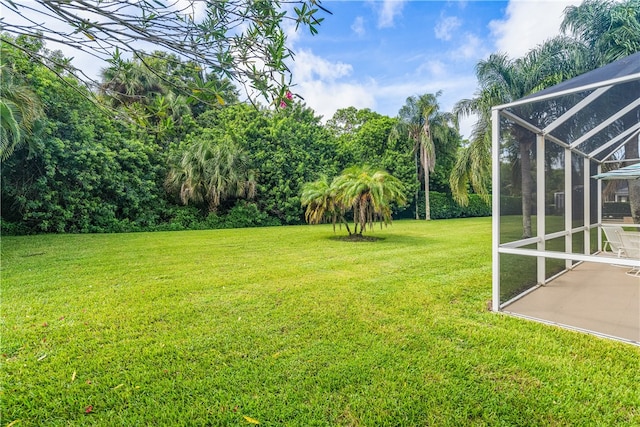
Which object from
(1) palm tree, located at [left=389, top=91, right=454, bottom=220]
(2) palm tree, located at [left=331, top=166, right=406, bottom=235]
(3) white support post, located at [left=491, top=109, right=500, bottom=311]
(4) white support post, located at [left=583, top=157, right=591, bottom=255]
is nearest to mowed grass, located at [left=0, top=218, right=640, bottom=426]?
(3) white support post, located at [left=491, top=109, right=500, bottom=311]

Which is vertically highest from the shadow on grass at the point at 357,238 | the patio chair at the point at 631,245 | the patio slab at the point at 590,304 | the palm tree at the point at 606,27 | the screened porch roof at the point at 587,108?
the palm tree at the point at 606,27

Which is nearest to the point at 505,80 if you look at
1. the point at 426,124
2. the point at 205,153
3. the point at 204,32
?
the point at 426,124

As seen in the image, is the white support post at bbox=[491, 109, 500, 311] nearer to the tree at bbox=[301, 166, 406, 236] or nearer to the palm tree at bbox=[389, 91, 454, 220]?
the tree at bbox=[301, 166, 406, 236]

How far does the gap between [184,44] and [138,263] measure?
665 cm

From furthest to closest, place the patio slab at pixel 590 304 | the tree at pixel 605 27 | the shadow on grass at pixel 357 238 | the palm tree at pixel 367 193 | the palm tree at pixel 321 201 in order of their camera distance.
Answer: the shadow on grass at pixel 357 238, the palm tree at pixel 321 201, the tree at pixel 605 27, the palm tree at pixel 367 193, the patio slab at pixel 590 304

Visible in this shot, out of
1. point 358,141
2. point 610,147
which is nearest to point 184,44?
point 610,147

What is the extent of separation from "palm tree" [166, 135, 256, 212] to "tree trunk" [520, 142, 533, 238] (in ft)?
44.3

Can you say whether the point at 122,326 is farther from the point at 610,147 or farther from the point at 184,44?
the point at 610,147

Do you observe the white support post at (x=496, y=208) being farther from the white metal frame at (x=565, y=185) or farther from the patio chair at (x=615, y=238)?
the patio chair at (x=615, y=238)

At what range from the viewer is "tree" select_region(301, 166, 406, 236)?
388 inches

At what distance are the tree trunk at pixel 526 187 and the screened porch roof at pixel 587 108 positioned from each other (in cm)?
32

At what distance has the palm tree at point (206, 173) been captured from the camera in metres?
15.7

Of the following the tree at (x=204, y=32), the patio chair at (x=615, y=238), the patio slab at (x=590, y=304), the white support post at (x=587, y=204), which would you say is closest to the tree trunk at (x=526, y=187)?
the patio slab at (x=590, y=304)

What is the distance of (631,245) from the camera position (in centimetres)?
596
